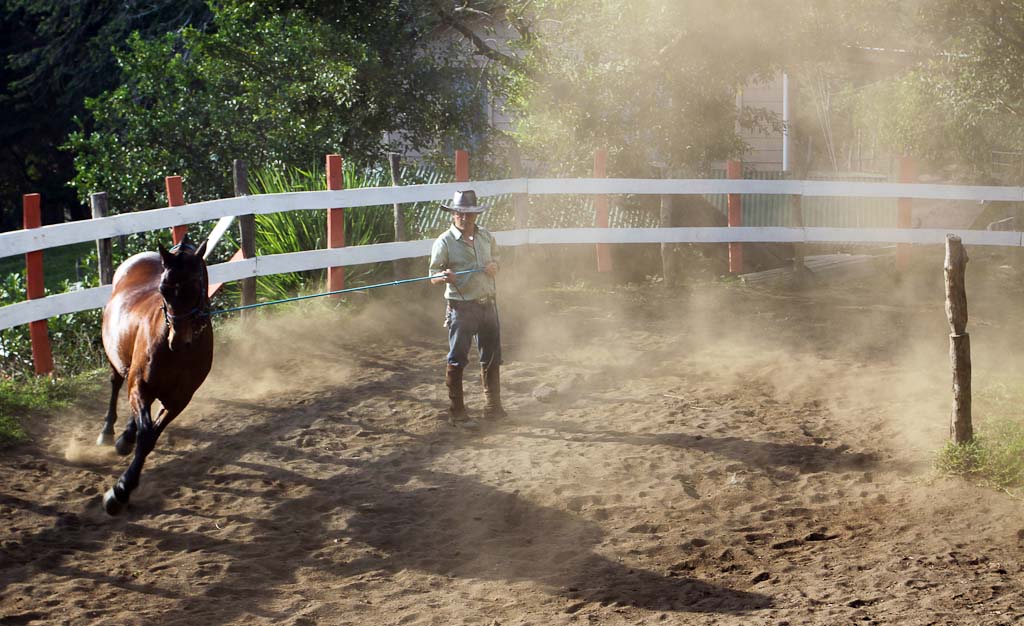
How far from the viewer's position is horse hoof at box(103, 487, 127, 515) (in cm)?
698

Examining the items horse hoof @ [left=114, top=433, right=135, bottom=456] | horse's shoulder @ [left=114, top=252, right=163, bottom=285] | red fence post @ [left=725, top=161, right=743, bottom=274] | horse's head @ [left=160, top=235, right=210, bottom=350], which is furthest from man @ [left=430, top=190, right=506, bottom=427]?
red fence post @ [left=725, top=161, right=743, bottom=274]

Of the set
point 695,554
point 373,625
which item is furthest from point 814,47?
point 373,625

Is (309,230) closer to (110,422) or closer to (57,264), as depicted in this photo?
(110,422)

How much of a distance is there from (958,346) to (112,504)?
5349 mm

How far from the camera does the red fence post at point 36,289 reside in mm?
9727

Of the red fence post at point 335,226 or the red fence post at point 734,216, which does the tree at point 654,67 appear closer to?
the red fence post at point 734,216

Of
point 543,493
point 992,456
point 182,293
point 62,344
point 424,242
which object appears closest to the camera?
point 182,293

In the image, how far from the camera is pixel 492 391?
355 inches

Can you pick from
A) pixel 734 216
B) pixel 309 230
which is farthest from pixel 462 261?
pixel 734 216

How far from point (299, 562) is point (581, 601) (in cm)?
162

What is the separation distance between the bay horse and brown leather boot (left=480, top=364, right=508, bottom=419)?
2321mm

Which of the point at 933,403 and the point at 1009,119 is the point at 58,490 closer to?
the point at 933,403

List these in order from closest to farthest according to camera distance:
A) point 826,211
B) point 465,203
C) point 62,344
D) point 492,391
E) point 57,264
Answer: point 465,203, point 492,391, point 62,344, point 826,211, point 57,264

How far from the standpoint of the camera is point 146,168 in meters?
15.6
